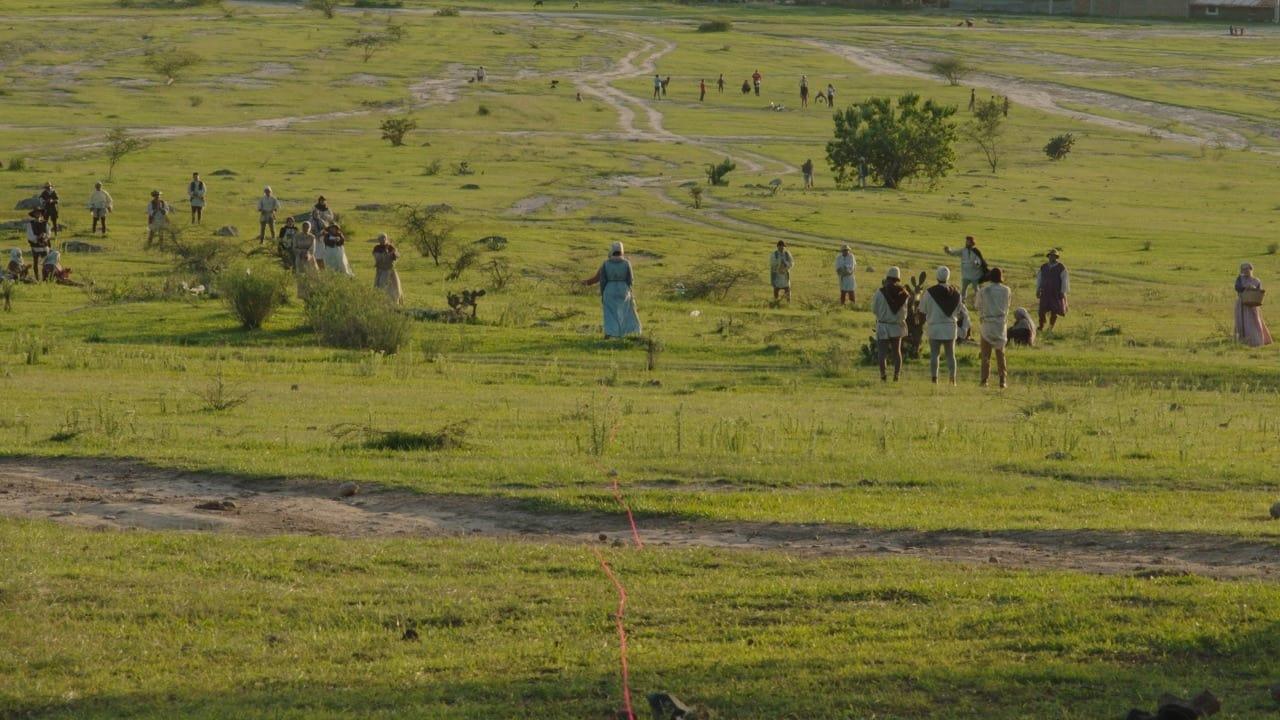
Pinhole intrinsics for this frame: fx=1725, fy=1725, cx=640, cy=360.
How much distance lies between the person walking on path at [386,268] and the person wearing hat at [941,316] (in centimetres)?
943

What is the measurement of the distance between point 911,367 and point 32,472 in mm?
12869

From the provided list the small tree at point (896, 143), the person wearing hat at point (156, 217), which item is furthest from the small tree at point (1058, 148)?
the person wearing hat at point (156, 217)

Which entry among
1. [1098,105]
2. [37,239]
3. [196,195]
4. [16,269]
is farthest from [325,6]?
[16,269]

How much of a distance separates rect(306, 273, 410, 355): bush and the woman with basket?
40.4 feet

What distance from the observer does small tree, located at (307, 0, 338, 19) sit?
113 meters

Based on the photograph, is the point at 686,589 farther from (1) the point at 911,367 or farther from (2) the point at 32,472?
(1) the point at 911,367

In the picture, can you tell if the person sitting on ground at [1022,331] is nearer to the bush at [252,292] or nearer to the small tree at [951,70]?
the bush at [252,292]

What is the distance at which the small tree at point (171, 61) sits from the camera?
8088cm

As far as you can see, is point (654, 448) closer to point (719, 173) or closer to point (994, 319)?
point (994, 319)

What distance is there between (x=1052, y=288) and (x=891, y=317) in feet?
22.8

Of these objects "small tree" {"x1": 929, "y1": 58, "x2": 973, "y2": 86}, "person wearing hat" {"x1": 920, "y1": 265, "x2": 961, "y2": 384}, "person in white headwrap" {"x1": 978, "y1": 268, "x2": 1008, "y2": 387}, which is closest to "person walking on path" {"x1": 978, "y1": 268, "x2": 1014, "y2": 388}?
"person in white headwrap" {"x1": 978, "y1": 268, "x2": 1008, "y2": 387}

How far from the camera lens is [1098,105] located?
284 feet

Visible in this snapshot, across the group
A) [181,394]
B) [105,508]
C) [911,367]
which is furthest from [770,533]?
[911,367]

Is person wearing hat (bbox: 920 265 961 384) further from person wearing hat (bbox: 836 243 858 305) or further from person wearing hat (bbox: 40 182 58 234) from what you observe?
person wearing hat (bbox: 40 182 58 234)
